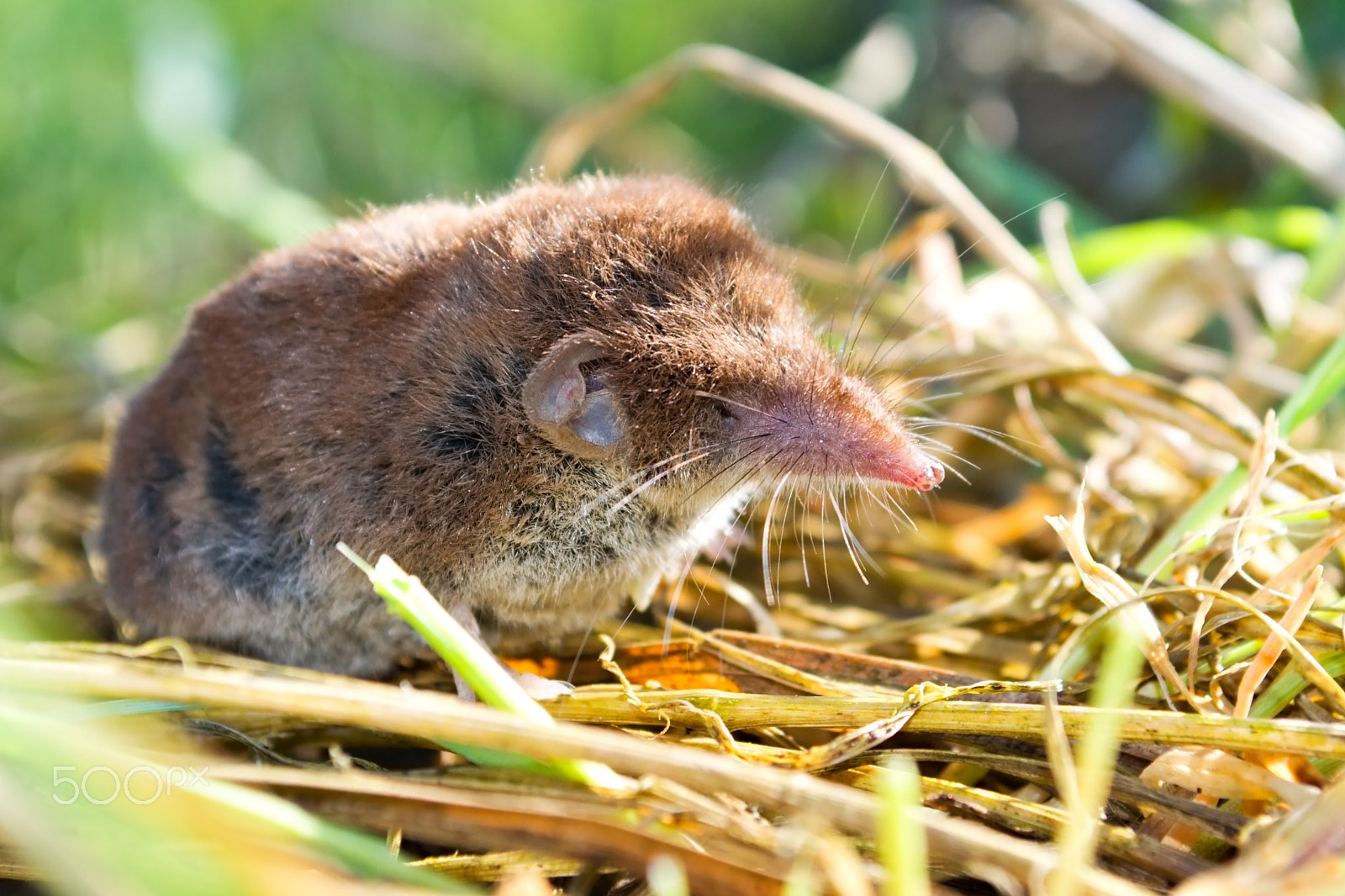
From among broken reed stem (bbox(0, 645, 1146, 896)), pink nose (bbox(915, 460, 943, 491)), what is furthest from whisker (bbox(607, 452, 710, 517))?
broken reed stem (bbox(0, 645, 1146, 896))

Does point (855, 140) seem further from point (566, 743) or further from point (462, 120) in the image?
point (566, 743)

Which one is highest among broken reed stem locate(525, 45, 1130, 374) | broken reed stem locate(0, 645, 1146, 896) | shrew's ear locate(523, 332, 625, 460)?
broken reed stem locate(525, 45, 1130, 374)

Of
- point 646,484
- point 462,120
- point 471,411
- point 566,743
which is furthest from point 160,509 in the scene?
point 462,120

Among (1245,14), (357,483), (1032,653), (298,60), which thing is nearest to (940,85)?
(1245,14)

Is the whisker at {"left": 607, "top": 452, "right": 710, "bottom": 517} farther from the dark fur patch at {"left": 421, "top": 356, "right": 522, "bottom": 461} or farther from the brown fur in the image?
the dark fur patch at {"left": 421, "top": 356, "right": 522, "bottom": 461}

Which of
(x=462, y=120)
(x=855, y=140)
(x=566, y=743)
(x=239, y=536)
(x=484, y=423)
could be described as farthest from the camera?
(x=462, y=120)

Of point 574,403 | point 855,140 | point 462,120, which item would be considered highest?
point 462,120
